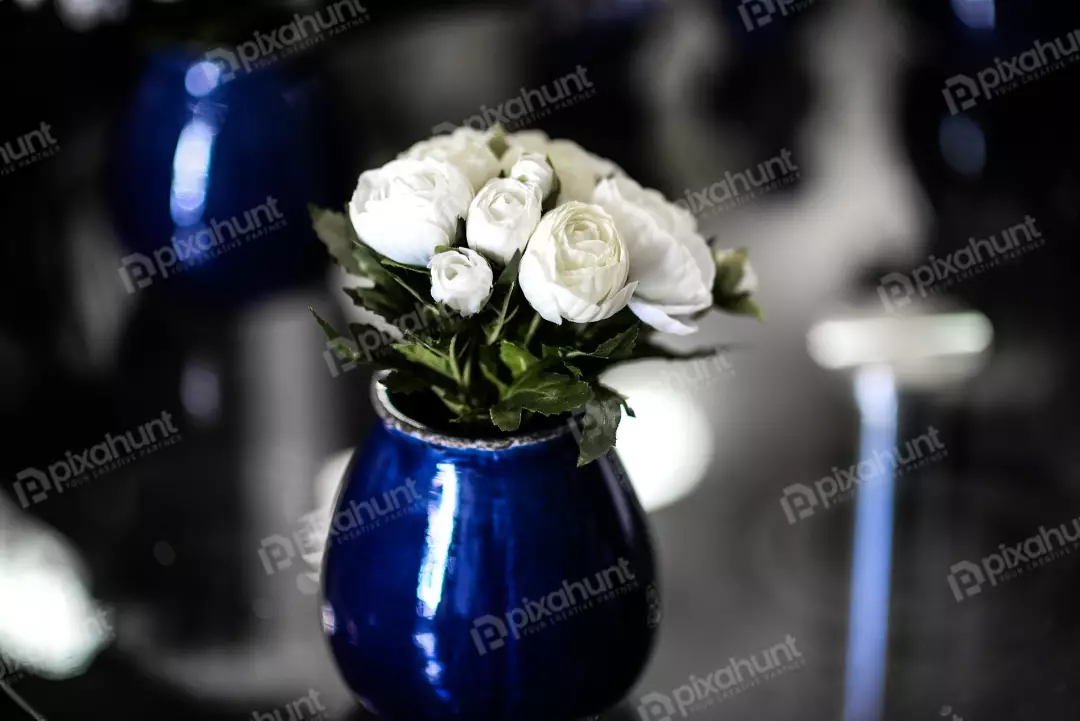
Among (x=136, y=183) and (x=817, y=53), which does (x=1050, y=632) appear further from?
(x=817, y=53)

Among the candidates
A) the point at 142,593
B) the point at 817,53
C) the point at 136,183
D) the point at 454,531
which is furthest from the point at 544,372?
the point at 817,53

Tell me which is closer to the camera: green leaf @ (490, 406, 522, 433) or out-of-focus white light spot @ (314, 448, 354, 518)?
green leaf @ (490, 406, 522, 433)

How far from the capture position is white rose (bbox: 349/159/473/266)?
2.04 feet

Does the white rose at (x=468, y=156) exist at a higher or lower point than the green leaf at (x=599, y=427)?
higher

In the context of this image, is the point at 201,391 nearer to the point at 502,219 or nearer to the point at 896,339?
the point at 502,219

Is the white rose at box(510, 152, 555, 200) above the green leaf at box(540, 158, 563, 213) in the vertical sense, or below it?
above

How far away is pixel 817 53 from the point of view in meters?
2.11

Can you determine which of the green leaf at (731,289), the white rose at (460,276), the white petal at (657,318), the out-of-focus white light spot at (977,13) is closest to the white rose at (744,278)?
the green leaf at (731,289)

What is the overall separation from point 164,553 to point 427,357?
43 cm

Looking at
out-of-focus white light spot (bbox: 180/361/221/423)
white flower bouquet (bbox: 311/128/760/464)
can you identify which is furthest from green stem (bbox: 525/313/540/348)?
out-of-focus white light spot (bbox: 180/361/221/423)

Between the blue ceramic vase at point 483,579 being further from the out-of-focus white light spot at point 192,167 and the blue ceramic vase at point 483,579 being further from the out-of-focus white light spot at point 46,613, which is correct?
the out-of-focus white light spot at point 192,167

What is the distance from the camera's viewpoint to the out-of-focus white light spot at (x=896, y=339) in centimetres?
122

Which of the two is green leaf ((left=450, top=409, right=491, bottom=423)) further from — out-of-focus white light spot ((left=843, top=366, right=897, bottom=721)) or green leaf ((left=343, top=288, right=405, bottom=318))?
out-of-focus white light spot ((left=843, top=366, right=897, bottom=721))

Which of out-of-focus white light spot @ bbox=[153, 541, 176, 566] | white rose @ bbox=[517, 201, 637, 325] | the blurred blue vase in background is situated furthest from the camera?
the blurred blue vase in background
